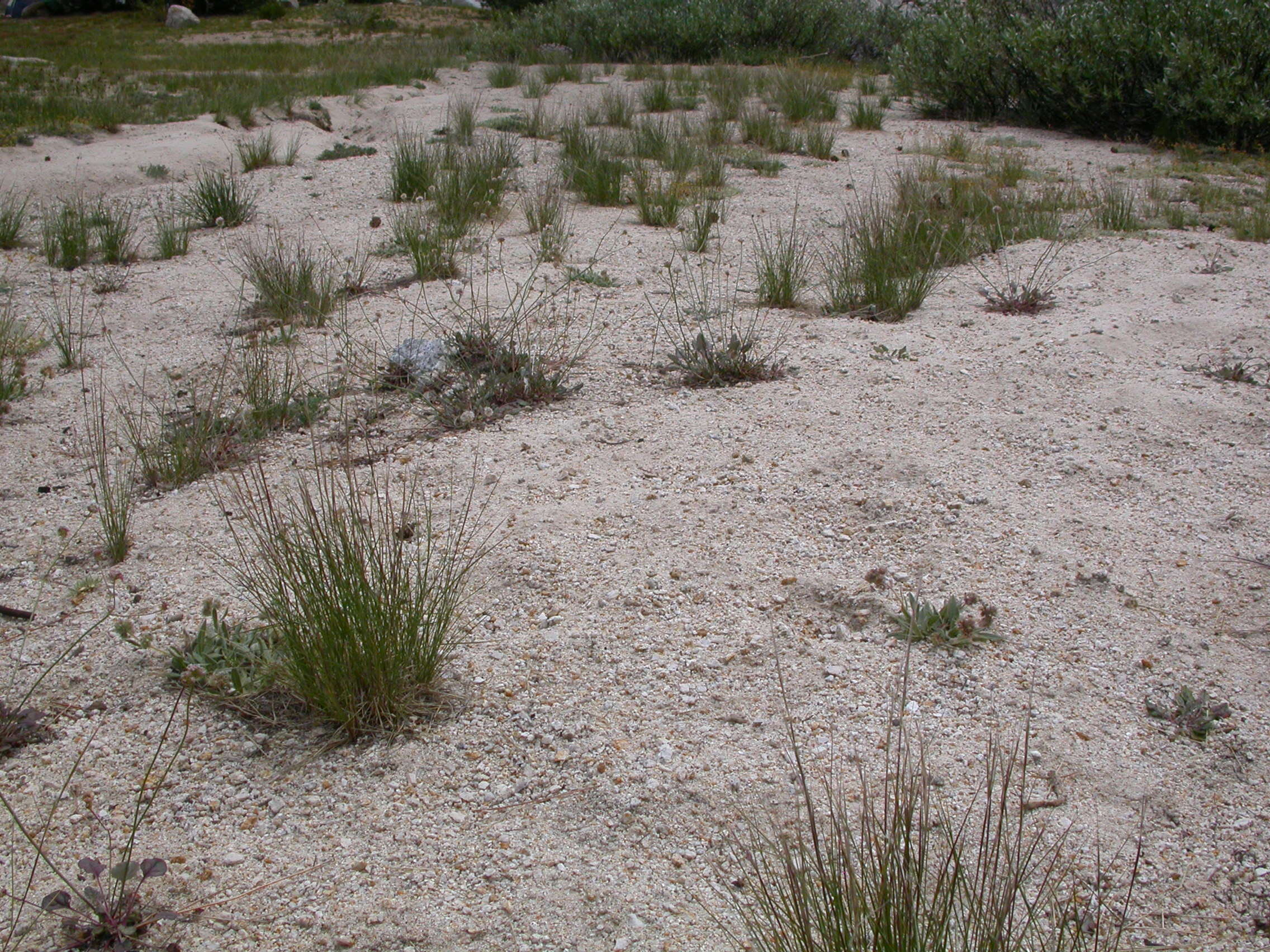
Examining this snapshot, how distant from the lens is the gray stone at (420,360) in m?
3.93

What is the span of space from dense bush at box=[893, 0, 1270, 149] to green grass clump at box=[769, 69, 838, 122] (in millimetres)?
864

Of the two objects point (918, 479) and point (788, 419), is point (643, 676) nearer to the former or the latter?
point (918, 479)

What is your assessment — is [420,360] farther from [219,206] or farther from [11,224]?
[11,224]

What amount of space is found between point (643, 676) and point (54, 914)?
1261mm

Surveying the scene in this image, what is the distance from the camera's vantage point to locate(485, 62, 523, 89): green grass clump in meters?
11.8

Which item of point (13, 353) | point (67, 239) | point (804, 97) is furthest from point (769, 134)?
point (13, 353)

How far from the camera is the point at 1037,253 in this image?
5324 mm

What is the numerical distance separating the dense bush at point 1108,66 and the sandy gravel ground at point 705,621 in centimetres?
410

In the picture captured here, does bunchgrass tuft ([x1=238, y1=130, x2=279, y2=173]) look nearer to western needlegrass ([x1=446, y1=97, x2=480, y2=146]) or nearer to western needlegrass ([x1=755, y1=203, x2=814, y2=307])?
western needlegrass ([x1=446, y1=97, x2=480, y2=146])

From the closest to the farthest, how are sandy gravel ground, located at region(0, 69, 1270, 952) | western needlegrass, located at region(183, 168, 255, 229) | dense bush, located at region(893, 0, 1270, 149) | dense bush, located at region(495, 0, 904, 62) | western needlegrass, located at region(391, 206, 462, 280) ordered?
sandy gravel ground, located at region(0, 69, 1270, 952)
western needlegrass, located at region(391, 206, 462, 280)
western needlegrass, located at region(183, 168, 255, 229)
dense bush, located at region(893, 0, 1270, 149)
dense bush, located at region(495, 0, 904, 62)

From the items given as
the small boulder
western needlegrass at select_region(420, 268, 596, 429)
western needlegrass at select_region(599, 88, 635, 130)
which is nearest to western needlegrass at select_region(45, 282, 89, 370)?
western needlegrass at select_region(420, 268, 596, 429)

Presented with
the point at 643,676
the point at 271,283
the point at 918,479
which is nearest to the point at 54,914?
the point at 643,676

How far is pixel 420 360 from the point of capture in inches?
157

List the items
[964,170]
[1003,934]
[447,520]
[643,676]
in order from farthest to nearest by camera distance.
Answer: [964,170]
[447,520]
[643,676]
[1003,934]
